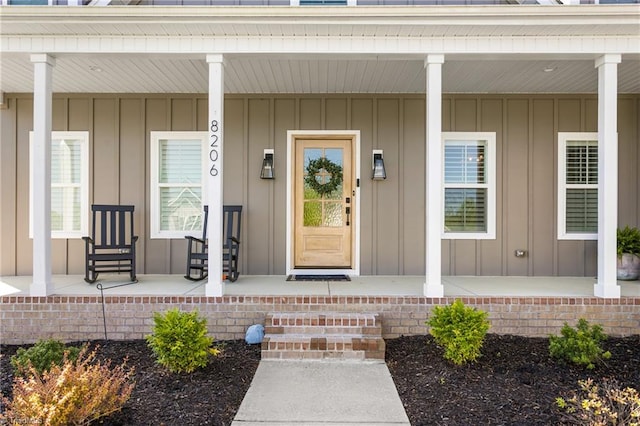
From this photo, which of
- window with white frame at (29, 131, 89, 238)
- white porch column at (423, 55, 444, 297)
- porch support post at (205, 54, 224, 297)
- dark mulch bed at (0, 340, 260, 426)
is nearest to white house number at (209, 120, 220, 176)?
porch support post at (205, 54, 224, 297)

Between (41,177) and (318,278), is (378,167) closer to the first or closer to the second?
(318,278)

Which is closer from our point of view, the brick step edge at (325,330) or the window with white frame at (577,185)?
the brick step edge at (325,330)

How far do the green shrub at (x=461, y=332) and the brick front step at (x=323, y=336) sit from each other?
57cm

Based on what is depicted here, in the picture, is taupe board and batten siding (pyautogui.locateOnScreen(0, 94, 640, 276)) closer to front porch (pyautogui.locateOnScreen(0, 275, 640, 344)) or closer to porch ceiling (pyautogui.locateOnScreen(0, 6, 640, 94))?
porch ceiling (pyautogui.locateOnScreen(0, 6, 640, 94))

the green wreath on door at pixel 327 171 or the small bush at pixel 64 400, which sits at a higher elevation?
the green wreath on door at pixel 327 171

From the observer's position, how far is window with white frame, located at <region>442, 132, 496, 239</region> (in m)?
5.46

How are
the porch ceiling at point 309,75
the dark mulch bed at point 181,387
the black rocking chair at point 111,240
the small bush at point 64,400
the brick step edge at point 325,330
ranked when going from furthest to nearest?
the black rocking chair at point 111,240
the porch ceiling at point 309,75
the brick step edge at point 325,330
the dark mulch bed at point 181,387
the small bush at point 64,400

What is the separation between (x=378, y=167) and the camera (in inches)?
209

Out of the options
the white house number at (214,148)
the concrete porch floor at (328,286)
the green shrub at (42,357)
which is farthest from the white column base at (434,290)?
the green shrub at (42,357)

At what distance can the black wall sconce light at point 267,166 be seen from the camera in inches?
209

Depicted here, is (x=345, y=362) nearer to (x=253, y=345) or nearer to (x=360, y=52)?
(x=253, y=345)

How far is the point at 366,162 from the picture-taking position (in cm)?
541

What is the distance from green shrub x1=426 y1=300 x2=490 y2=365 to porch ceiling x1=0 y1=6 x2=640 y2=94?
245 centimetres

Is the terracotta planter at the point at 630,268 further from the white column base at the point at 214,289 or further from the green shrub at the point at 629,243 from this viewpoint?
the white column base at the point at 214,289
